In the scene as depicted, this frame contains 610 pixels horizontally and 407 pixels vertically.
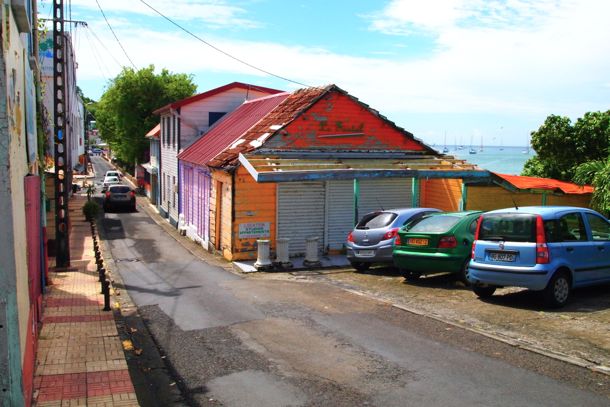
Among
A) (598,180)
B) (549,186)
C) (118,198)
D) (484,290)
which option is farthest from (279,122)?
(118,198)

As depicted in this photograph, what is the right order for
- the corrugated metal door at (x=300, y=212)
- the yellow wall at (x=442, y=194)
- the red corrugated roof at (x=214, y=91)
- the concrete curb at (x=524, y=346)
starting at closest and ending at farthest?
1. the concrete curb at (x=524, y=346)
2. the corrugated metal door at (x=300, y=212)
3. the yellow wall at (x=442, y=194)
4. the red corrugated roof at (x=214, y=91)

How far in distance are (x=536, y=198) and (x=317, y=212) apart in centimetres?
784

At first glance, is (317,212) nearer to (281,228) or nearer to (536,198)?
(281,228)

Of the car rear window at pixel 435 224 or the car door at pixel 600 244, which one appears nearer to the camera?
the car door at pixel 600 244

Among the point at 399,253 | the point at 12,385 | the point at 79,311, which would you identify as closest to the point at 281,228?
the point at 399,253

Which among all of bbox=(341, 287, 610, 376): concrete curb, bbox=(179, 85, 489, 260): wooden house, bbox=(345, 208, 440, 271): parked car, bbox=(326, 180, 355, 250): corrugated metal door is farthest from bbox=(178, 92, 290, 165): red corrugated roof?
bbox=(341, 287, 610, 376): concrete curb

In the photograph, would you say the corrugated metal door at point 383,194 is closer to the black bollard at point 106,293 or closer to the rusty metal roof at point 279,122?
the rusty metal roof at point 279,122

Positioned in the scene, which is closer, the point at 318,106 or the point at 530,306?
the point at 530,306

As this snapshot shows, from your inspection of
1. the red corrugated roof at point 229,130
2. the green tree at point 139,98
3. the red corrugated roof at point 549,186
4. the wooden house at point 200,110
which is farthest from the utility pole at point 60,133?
the green tree at point 139,98

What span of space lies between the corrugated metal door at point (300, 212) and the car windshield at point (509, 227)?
8.00 metres

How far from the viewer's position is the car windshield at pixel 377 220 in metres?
14.9

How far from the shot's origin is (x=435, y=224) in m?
12.9

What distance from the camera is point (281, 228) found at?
18.1 meters

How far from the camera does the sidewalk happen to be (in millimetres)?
7047
